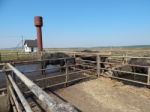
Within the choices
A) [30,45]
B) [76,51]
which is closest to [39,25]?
[76,51]

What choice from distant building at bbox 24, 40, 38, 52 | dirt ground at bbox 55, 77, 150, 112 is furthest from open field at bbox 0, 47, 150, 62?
distant building at bbox 24, 40, 38, 52

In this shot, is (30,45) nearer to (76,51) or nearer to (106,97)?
(76,51)

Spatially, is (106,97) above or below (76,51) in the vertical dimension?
below

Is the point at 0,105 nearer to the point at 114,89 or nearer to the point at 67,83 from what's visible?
the point at 67,83

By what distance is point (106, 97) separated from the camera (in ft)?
14.5

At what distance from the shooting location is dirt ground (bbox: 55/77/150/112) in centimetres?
373

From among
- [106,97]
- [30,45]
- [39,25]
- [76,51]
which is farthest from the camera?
[30,45]

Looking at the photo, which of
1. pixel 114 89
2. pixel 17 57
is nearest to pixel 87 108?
pixel 114 89

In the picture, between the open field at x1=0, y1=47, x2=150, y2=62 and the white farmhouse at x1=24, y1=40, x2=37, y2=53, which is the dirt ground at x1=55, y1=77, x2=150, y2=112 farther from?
the white farmhouse at x1=24, y1=40, x2=37, y2=53

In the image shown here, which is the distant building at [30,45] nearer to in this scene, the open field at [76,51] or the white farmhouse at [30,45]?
the white farmhouse at [30,45]

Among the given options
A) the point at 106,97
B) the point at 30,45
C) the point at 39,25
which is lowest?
the point at 106,97

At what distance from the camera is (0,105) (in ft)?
12.0

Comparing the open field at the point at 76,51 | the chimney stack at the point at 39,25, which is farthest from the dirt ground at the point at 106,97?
the chimney stack at the point at 39,25

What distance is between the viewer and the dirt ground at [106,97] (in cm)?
373
